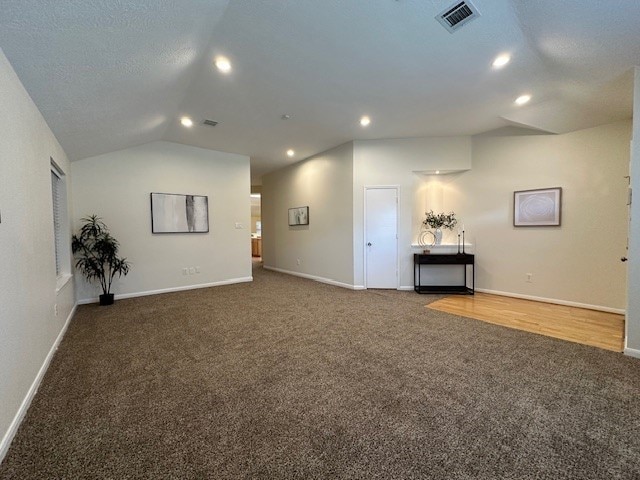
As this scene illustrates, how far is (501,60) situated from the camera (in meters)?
2.75

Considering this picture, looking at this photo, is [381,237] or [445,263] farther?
[381,237]

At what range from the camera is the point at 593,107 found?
3.47m

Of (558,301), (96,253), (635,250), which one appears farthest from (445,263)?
(96,253)

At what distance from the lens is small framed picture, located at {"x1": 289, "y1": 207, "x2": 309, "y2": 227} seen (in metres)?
6.55

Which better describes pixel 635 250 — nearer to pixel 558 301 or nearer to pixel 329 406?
pixel 558 301

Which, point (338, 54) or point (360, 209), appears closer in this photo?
point (338, 54)

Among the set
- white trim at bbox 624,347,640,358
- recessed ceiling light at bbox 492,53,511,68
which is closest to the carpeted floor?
white trim at bbox 624,347,640,358

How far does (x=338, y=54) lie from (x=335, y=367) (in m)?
2.90

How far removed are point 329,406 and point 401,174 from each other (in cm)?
440

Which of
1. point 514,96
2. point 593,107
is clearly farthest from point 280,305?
point 593,107

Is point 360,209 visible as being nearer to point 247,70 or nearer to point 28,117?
point 247,70

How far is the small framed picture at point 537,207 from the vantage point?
429 cm

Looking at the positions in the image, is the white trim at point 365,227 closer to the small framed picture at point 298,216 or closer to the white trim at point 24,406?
the small framed picture at point 298,216

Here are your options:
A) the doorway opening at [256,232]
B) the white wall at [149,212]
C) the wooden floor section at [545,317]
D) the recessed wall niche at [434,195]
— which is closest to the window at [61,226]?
the white wall at [149,212]
